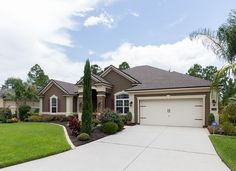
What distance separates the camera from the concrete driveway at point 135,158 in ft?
20.7

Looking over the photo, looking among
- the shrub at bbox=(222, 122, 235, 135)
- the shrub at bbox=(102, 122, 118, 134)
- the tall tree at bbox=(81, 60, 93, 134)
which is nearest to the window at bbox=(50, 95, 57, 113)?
the shrub at bbox=(102, 122, 118, 134)

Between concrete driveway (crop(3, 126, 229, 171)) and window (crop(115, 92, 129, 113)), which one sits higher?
window (crop(115, 92, 129, 113))

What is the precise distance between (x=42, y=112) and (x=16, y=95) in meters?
3.88

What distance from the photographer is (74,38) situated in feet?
61.4

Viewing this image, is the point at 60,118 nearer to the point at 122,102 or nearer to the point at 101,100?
the point at 101,100

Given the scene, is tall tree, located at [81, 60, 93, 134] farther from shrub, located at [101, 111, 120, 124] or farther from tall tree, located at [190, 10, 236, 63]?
tall tree, located at [190, 10, 236, 63]

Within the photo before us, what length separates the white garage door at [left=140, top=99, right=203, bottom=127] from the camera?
16125 mm

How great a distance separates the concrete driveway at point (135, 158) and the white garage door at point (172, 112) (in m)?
6.32

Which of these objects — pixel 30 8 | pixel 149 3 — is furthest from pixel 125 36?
pixel 30 8

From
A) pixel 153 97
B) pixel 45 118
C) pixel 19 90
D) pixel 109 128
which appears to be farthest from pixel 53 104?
pixel 109 128

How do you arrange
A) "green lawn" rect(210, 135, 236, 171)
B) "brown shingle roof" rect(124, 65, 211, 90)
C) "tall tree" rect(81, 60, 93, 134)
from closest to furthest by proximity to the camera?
1. "green lawn" rect(210, 135, 236, 171)
2. "tall tree" rect(81, 60, 93, 134)
3. "brown shingle roof" rect(124, 65, 211, 90)

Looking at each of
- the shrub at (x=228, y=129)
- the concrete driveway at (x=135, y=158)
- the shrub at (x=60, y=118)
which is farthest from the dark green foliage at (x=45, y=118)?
the shrub at (x=228, y=129)

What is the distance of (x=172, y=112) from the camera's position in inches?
666

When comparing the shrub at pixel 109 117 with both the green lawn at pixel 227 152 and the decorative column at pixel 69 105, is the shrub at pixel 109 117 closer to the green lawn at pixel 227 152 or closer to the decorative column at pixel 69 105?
the green lawn at pixel 227 152
